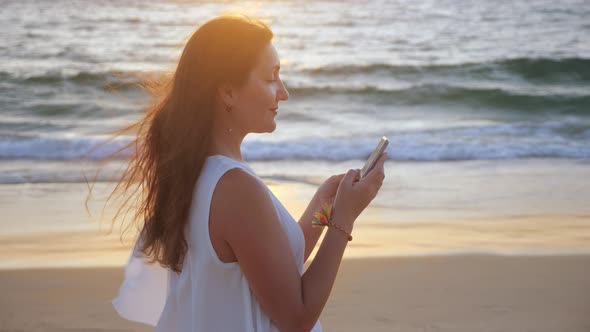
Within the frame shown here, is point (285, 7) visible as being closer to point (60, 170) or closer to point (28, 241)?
point (60, 170)

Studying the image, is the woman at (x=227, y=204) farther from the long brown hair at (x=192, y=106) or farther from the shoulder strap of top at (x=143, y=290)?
the shoulder strap of top at (x=143, y=290)

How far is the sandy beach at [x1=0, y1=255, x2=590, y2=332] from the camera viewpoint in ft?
16.1

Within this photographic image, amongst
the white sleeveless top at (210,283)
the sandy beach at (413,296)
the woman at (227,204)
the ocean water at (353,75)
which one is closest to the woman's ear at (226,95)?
the woman at (227,204)

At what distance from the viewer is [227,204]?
1925mm

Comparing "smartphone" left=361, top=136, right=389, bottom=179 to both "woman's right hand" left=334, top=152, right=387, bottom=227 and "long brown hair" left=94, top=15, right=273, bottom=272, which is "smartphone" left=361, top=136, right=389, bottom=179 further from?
"long brown hair" left=94, top=15, right=273, bottom=272

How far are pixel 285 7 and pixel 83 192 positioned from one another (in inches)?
856

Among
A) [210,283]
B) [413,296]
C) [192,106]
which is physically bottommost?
[413,296]

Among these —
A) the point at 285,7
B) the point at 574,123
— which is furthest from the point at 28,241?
the point at 285,7

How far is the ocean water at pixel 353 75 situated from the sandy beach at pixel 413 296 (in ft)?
12.6

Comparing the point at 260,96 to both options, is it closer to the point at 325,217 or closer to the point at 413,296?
the point at 325,217

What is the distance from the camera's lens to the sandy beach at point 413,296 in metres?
4.90

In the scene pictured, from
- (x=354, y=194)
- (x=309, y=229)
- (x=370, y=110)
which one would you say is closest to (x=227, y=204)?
(x=354, y=194)

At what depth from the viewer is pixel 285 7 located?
29234mm

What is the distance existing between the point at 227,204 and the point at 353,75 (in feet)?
55.9
